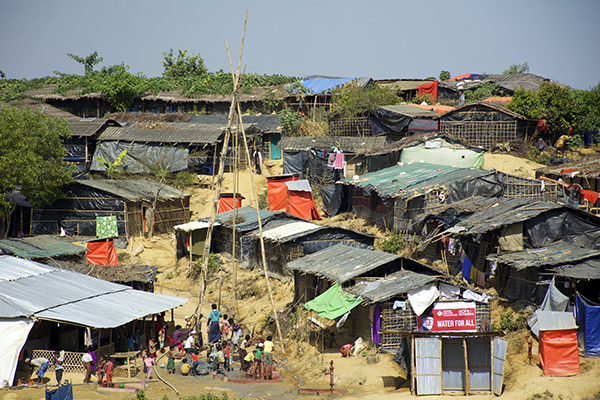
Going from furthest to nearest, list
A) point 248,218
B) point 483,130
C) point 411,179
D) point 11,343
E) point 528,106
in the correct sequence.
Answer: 1. point 483,130
2. point 528,106
3. point 248,218
4. point 411,179
5. point 11,343

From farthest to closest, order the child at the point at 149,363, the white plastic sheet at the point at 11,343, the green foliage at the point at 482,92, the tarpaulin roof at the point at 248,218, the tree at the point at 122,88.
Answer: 1. the tree at the point at 122,88
2. the green foliage at the point at 482,92
3. the tarpaulin roof at the point at 248,218
4. the child at the point at 149,363
5. the white plastic sheet at the point at 11,343

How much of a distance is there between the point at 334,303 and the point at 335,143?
55.7ft

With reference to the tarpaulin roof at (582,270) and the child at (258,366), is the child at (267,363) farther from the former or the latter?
the tarpaulin roof at (582,270)

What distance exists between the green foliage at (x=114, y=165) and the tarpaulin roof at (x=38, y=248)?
1065cm

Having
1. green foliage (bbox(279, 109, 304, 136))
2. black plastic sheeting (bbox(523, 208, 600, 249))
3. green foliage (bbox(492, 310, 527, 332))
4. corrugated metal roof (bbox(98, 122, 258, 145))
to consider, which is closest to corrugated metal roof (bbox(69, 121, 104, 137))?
corrugated metal roof (bbox(98, 122, 258, 145))

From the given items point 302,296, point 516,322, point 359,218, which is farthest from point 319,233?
point 516,322

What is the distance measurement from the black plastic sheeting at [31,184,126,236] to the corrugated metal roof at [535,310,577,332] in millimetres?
19968

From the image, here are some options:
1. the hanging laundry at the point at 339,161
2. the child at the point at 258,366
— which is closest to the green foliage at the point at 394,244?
the child at the point at 258,366

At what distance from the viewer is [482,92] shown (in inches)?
1608

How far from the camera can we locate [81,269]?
1889 cm

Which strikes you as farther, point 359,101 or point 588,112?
point 359,101

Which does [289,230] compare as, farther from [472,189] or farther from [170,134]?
[170,134]

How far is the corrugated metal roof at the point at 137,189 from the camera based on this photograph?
90.6ft

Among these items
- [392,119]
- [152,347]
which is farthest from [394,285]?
[392,119]
